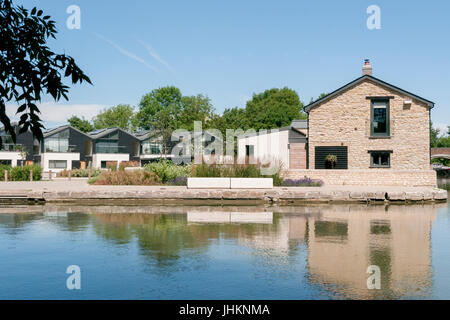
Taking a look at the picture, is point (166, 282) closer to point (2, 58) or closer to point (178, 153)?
point (2, 58)

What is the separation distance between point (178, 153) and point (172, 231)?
185ft

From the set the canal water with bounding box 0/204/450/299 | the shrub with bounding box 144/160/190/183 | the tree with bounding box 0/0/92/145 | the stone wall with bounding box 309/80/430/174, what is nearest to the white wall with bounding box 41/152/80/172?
the shrub with bounding box 144/160/190/183

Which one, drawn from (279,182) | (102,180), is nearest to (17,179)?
(102,180)

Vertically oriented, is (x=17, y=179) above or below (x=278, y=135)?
below

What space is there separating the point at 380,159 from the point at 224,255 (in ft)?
71.7

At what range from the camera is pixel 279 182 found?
882 inches

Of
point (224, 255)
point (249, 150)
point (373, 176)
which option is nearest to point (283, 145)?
point (249, 150)

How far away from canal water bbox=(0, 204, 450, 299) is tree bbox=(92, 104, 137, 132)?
8104 centimetres

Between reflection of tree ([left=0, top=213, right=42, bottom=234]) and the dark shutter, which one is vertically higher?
the dark shutter

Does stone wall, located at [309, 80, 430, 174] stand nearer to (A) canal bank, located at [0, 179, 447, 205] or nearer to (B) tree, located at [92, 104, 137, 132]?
(A) canal bank, located at [0, 179, 447, 205]

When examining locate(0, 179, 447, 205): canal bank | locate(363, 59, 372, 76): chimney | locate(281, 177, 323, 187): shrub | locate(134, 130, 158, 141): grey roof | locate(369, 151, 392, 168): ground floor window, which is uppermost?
locate(363, 59, 372, 76): chimney

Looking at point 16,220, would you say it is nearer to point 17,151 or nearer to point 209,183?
point 209,183

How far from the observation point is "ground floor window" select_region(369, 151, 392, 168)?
27562mm

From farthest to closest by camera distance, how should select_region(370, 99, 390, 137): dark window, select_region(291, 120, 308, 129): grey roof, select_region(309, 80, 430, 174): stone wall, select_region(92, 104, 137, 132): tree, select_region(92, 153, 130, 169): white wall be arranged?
select_region(92, 104, 137, 132): tree → select_region(92, 153, 130, 169): white wall → select_region(291, 120, 308, 129): grey roof → select_region(370, 99, 390, 137): dark window → select_region(309, 80, 430, 174): stone wall
